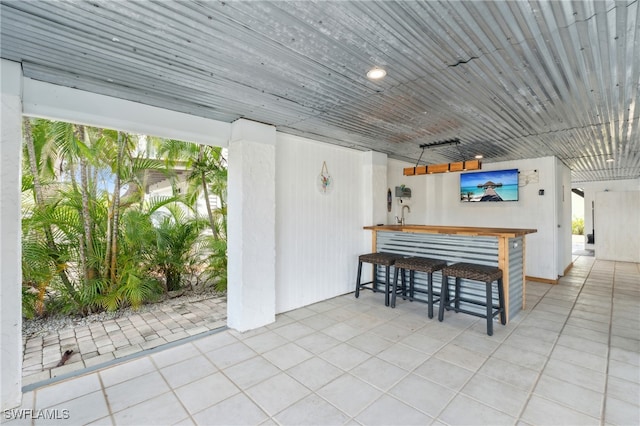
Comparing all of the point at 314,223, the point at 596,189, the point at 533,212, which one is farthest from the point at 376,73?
the point at 596,189

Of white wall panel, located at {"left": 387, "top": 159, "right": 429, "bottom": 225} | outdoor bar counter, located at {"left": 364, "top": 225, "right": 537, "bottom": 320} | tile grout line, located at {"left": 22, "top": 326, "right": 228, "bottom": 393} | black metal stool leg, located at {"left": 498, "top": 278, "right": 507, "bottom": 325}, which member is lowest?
tile grout line, located at {"left": 22, "top": 326, "right": 228, "bottom": 393}

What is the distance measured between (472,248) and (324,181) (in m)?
2.27

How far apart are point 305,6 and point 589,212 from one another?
13.2m

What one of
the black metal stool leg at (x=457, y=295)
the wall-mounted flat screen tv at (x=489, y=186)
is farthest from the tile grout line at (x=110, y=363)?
the wall-mounted flat screen tv at (x=489, y=186)

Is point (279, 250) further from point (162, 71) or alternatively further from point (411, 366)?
point (162, 71)

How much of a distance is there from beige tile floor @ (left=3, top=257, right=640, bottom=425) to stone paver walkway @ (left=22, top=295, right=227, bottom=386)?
30 cm

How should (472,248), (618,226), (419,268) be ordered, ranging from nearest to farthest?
(419,268), (472,248), (618,226)

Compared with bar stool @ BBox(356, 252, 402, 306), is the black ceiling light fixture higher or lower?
higher

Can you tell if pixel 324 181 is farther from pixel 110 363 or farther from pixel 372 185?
pixel 110 363

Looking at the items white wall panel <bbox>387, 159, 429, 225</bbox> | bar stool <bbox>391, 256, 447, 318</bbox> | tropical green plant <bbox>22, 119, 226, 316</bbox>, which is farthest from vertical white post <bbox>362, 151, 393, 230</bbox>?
tropical green plant <bbox>22, 119, 226, 316</bbox>

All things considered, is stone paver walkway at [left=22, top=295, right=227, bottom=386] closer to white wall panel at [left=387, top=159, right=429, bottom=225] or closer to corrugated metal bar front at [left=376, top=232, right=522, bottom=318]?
corrugated metal bar front at [left=376, top=232, right=522, bottom=318]

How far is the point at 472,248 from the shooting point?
3.99m

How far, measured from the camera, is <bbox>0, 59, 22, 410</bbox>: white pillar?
2094 mm

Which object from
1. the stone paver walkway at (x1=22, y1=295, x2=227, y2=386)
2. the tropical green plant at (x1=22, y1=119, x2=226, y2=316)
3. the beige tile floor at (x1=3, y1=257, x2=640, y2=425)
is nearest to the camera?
the beige tile floor at (x1=3, y1=257, x2=640, y2=425)
